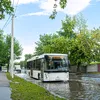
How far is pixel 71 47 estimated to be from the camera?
209ft

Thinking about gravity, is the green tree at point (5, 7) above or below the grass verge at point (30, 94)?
above

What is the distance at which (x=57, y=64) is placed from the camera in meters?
30.9

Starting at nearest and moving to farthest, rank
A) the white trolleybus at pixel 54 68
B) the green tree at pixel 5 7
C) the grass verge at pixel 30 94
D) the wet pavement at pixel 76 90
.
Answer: the green tree at pixel 5 7 → the grass verge at pixel 30 94 → the wet pavement at pixel 76 90 → the white trolleybus at pixel 54 68

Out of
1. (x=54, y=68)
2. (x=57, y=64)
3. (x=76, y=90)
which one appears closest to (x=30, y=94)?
(x=76, y=90)

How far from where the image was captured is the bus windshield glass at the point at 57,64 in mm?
30781

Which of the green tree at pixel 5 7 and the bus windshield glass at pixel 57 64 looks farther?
the bus windshield glass at pixel 57 64

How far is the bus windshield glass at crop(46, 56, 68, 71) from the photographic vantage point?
101ft

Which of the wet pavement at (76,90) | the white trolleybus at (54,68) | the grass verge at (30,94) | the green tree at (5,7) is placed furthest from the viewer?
the white trolleybus at (54,68)

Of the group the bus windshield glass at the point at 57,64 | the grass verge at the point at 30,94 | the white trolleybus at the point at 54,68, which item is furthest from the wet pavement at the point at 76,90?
the bus windshield glass at the point at 57,64

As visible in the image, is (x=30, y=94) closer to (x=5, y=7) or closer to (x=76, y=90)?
(x=76, y=90)

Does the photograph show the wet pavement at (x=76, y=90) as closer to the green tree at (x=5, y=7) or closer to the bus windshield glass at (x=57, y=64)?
the bus windshield glass at (x=57, y=64)

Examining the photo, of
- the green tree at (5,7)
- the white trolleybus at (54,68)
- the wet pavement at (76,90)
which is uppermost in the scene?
the green tree at (5,7)

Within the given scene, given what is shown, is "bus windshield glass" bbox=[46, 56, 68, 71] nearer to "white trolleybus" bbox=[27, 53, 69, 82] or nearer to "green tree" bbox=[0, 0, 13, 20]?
"white trolleybus" bbox=[27, 53, 69, 82]

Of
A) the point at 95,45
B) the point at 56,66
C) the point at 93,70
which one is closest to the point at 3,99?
the point at 56,66
